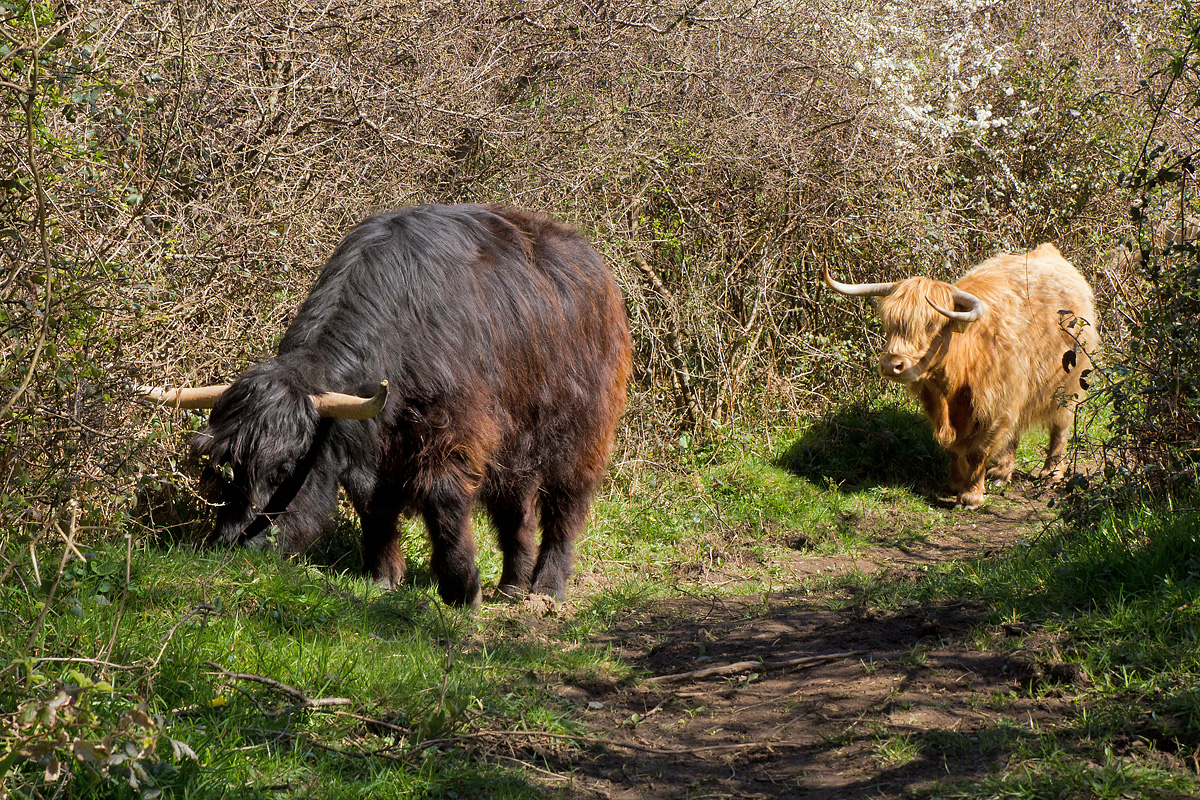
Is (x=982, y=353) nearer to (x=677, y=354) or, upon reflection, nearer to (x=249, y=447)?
(x=677, y=354)

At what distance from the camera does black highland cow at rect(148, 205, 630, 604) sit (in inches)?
181

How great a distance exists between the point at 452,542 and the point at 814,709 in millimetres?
2063

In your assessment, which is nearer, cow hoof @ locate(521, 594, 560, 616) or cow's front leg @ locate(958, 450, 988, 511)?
cow hoof @ locate(521, 594, 560, 616)

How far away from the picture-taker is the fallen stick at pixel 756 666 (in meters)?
4.26

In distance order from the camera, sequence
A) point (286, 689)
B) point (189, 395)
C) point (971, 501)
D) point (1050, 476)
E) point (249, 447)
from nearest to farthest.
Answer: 1. point (286, 689)
2. point (249, 447)
3. point (189, 395)
4. point (1050, 476)
5. point (971, 501)

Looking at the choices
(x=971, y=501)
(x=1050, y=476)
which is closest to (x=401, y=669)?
(x=1050, y=476)

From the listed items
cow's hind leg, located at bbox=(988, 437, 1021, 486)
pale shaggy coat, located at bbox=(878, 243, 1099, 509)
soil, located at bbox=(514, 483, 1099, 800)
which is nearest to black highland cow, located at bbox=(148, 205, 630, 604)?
soil, located at bbox=(514, 483, 1099, 800)

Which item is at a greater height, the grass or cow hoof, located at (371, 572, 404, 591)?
the grass

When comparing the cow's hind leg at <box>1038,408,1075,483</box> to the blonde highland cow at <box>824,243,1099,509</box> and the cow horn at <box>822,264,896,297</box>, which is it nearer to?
the blonde highland cow at <box>824,243,1099,509</box>

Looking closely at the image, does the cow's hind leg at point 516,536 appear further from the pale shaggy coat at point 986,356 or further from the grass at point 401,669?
the pale shaggy coat at point 986,356

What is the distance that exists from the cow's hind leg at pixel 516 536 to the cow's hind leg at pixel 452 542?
0.57m

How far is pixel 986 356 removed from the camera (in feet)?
26.1

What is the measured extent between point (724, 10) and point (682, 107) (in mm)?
1344

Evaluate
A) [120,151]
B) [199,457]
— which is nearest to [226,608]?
[199,457]
